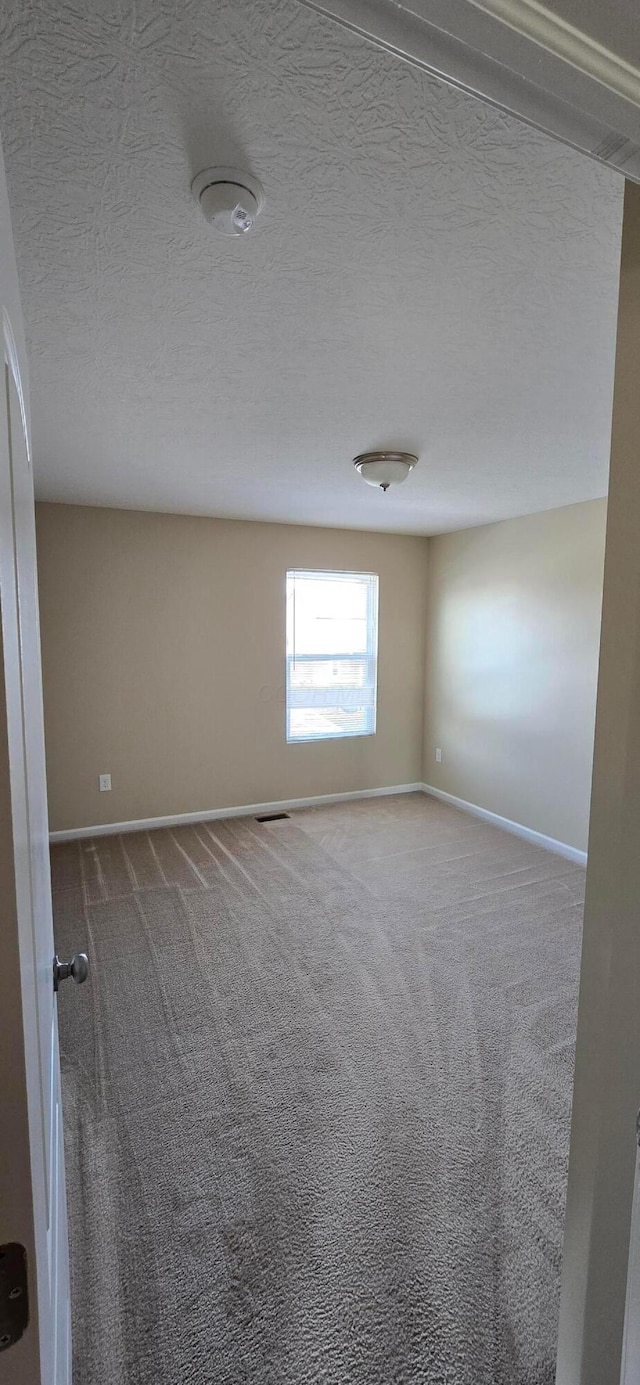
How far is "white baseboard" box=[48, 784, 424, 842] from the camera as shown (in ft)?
13.3

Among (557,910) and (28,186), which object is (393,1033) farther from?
(28,186)

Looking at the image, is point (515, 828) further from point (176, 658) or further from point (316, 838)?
point (176, 658)

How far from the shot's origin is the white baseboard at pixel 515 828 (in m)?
3.79

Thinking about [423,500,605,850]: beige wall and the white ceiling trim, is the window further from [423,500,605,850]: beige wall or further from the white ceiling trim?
the white ceiling trim

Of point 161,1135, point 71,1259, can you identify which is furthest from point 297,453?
point 71,1259

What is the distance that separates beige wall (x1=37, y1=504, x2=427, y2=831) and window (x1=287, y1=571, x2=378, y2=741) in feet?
0.32

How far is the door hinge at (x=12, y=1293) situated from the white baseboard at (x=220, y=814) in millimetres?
3816

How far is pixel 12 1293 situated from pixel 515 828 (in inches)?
164

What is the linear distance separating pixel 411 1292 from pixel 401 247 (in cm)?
233

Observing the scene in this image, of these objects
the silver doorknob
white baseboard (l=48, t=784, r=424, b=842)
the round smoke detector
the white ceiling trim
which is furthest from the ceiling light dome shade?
white baseboard (l=48, t=784, r=424, b=842)

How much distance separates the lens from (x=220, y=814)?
4.49 meters

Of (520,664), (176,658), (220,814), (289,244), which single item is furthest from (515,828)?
(289,244)

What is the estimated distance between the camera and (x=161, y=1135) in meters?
1.73

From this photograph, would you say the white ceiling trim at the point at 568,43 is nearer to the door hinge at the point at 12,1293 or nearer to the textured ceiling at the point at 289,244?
the textured ceiling at the point at 289,244
